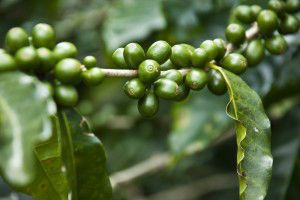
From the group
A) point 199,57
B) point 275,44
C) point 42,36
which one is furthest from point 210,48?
point 42,36

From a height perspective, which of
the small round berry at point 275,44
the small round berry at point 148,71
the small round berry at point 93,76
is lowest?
the small round berry at point 275,44

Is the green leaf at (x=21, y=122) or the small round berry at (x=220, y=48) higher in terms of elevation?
the green leaf at (x=21, y=122)

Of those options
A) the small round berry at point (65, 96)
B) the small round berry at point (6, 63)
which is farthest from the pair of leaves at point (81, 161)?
the small round berry at point (6, 63)

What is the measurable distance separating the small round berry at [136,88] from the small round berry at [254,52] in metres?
0.35

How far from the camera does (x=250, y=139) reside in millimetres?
1112

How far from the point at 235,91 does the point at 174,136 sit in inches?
28.4

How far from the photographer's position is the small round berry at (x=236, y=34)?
1299 millimetres

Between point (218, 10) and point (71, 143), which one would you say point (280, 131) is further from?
point (71, 143)

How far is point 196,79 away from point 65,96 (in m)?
0.28

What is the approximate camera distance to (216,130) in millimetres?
1834

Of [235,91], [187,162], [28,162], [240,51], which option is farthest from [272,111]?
[28,162]

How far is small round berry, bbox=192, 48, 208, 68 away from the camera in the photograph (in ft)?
3.76

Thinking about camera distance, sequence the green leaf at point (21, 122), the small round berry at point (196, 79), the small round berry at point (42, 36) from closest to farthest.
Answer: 1. the green leaf at point (21, 122)
2. the small round berry at point (42, 36)
3. the small round berry at point (196, 79)

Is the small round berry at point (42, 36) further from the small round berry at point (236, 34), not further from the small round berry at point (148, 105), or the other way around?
the small round berry at point (236, 34)
